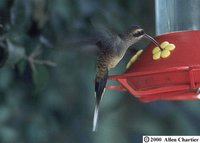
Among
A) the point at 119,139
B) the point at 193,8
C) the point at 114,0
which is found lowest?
the point at 119,139

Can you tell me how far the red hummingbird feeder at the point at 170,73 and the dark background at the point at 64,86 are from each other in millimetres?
946

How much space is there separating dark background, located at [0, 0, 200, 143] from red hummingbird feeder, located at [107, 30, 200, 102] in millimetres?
946

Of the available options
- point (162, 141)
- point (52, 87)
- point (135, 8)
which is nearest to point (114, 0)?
point (135, 8)

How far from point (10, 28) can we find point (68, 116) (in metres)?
0.89

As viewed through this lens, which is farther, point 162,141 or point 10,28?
point 162,141

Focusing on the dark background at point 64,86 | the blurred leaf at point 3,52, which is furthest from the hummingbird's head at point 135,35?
the blurred leaf at point 3,52

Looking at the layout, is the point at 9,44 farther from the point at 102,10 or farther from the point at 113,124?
the point at 113,124

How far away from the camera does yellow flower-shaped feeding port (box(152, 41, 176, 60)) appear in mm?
3508

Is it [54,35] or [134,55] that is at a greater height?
[54,35]

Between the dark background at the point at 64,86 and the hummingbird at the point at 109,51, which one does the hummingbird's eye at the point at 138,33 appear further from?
the dark background at the point at 64,86

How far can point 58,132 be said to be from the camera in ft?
17.0

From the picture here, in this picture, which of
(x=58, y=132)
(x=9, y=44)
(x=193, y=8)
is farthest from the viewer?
(x=58, y=132)

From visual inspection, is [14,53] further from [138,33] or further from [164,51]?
[164,51]

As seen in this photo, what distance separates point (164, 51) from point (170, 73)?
12cm
